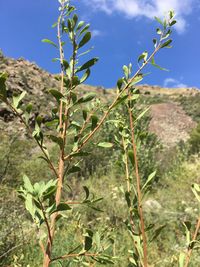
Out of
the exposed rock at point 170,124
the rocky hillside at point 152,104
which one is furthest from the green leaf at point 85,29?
the exposed rock at point 170,124

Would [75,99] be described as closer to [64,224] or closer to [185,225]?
[185,225]

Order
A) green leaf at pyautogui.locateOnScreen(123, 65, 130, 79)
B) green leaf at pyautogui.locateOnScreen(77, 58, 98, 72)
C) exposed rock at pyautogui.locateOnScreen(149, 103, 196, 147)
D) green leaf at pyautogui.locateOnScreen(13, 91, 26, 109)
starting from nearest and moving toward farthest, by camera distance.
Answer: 1. green leaf at pyautogui.locateOnScreen(13, 91, 26, 109)
2. green leaf at pyautogui.locateOnScreen(77, 58, 98, 72)
3. green leaf at pyautogui.locateOnScreen(123, 65, 130, 79)
4. exposed rock at pyautogui.locateOnScreen(149, 103, 196, 147)

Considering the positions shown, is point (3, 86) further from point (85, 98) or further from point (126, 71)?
point (126, 71)

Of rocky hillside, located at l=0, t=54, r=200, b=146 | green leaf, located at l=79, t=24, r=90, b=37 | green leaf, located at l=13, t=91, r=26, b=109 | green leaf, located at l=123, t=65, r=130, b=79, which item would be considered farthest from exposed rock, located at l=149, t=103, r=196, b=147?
green leaf, located at l=13, t=91, r=26, b=109

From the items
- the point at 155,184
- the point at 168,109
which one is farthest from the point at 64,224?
the point at 168,109

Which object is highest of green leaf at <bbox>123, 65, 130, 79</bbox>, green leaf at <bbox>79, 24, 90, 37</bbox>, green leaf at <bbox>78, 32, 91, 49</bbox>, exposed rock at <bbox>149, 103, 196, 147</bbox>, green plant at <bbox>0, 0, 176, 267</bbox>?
exposed rock at <bbox>149, 103, 196, 147</bbox>

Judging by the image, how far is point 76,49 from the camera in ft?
4.31

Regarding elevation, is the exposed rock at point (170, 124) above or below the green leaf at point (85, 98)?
above

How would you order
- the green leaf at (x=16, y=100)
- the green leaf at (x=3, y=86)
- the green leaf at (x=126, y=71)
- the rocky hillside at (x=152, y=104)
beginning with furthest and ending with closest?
the rocky hillside at (x=152, y=104) < the green leaf at (x=126, y=71) < the green leaf at (x=16, y=100) < the green leaf at (x=3, y=86)

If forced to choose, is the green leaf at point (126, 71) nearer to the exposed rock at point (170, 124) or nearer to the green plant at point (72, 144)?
the green plant at point (72, 144)

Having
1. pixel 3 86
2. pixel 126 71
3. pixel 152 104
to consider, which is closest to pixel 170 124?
pixel 152 104

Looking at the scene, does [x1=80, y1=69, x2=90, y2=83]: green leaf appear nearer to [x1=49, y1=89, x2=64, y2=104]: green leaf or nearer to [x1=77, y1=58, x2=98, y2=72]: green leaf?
[x1=77, y1=58, x2=98, y2=72]: green leaf

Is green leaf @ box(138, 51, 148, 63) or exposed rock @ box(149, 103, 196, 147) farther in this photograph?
exposed rock @ box(149, 103, 196, 147)

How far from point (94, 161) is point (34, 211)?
17689 mm
